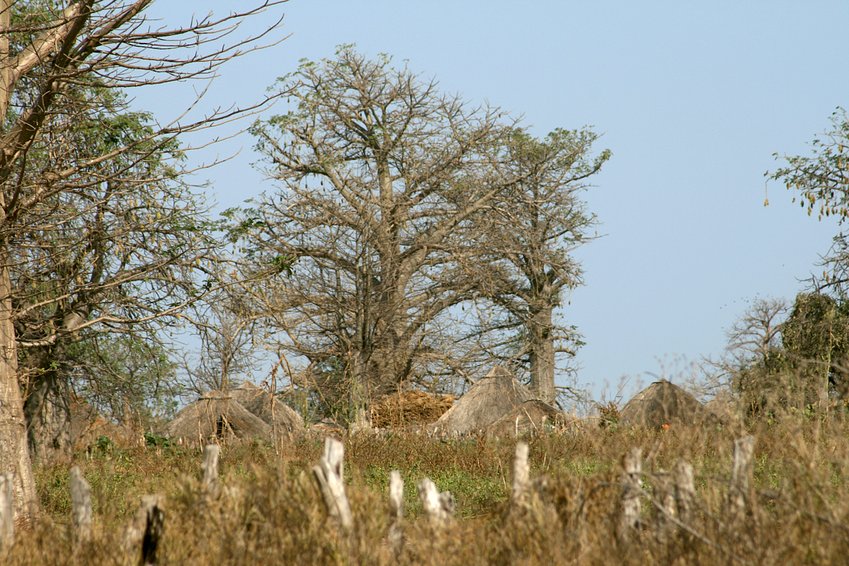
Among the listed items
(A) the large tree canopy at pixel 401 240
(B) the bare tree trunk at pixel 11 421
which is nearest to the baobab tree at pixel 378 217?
(A) the large tree canopy at pixel 401 240

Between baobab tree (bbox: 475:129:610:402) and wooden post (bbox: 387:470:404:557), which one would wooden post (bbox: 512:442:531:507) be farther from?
baobab tree (bbox: 475:129:610:402)

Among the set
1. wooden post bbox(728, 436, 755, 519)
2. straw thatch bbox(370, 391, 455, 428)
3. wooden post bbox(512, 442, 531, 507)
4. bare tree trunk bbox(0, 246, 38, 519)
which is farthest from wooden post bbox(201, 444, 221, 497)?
straw thatch bbox(370, 391, 455, 428)

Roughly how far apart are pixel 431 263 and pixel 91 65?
52.3ft

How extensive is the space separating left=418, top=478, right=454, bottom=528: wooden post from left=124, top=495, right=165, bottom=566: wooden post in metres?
1.69

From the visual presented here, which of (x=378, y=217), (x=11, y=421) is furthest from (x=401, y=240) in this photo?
(x=11, y=421)

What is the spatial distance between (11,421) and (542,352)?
1912 cm

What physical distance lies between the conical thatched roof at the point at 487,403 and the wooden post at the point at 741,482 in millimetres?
13426

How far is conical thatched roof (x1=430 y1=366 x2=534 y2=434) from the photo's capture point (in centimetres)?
1939

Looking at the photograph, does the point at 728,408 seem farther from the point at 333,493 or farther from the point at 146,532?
the point at 146,532

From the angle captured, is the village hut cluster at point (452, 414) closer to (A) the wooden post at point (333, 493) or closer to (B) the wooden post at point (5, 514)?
(B) the wooden post at point (5, 514)

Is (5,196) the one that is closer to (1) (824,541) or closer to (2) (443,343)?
(1) (824,541)

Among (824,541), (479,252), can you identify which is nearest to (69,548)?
(824,541)

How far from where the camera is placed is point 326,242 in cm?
2334

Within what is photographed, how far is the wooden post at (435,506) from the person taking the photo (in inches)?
220
